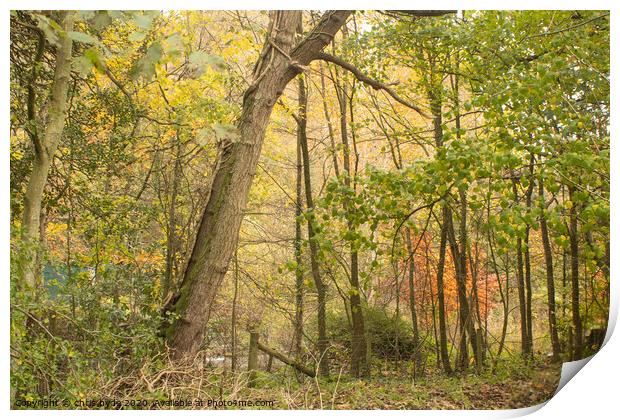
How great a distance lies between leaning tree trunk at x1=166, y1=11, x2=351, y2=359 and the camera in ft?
15.8

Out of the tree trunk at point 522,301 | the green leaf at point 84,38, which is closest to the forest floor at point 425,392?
the tree trunk at point 522,301

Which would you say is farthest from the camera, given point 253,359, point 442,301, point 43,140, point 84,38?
point 442,301

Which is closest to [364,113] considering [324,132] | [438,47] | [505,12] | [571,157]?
[324,132]

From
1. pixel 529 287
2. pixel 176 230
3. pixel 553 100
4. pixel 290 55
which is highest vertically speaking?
pixel 290 55

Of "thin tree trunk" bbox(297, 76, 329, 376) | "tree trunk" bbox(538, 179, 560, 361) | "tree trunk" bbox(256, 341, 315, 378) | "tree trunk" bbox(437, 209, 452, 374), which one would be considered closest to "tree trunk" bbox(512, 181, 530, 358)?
"tree trunk" bbox(538, 179, 560, 361)

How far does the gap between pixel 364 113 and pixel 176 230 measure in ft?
7.59

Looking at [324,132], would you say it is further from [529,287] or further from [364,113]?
[529,287]

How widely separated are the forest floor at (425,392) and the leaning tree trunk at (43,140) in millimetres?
1799

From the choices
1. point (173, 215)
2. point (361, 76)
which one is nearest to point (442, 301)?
point (361, 76)

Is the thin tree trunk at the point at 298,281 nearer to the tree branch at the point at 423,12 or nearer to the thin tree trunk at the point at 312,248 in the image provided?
the thin tree trunk at the point at 312,248

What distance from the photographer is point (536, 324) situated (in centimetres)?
554

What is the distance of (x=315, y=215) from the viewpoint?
192 inches

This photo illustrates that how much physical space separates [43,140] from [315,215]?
1989 millimetres

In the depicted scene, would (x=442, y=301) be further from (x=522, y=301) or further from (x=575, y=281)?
(x=575, y=281)
